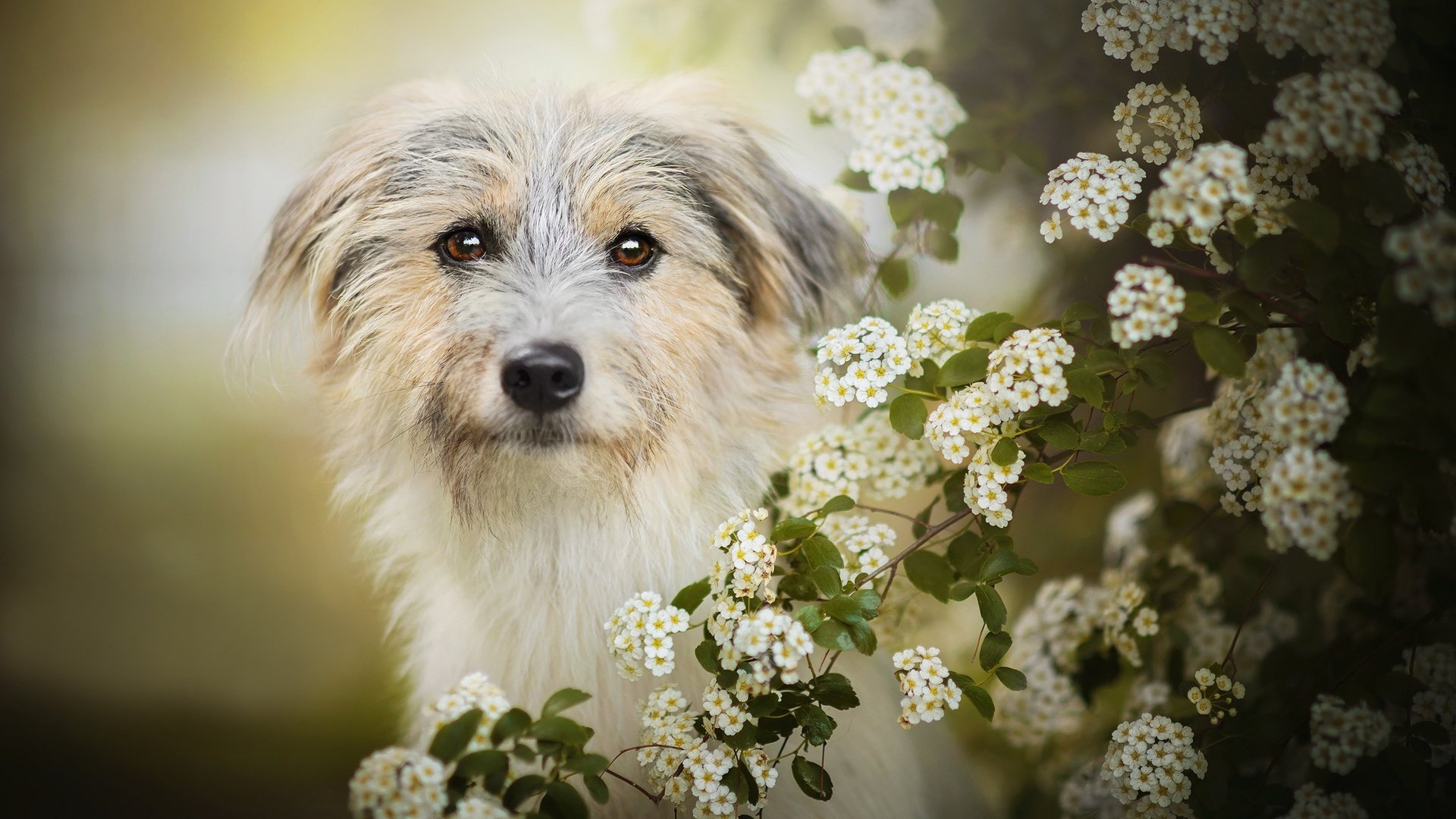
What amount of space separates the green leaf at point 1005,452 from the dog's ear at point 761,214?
1.70 feet

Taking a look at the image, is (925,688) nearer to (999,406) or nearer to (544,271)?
(999,406)

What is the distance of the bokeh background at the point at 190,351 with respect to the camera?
60.1 inches

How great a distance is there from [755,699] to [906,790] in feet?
1.91

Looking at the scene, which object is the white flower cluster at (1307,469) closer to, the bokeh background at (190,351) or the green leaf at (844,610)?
the green leaf at (844,610)

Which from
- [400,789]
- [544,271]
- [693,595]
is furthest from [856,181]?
[400,789]

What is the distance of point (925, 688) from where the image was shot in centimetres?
115

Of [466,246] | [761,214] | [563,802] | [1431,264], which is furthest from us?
[761,214]

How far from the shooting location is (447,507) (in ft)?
4.64

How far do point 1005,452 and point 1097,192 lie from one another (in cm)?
37

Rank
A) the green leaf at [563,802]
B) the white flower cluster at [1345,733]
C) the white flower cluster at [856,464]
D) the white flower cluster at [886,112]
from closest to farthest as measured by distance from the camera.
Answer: the green leaf at [563,802] → the white flower cluster at [1345,733] → the white flower cluster at [886,112] → the white flower cluster at [856,464]

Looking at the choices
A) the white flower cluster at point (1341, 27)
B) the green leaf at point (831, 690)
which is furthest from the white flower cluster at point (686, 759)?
the white flower cluster at point (1341, 27)

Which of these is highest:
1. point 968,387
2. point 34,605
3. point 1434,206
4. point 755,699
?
point 1434,206

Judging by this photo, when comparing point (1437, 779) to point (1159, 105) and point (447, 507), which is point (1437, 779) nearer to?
point (1159, 105)

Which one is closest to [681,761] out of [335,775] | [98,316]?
[335,775]
